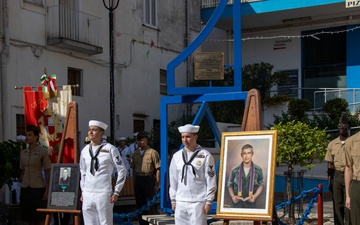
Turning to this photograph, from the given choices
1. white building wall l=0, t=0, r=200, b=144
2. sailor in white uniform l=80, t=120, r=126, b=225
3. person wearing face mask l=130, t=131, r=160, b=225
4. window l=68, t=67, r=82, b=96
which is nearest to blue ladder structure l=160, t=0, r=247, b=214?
person wearing face mask l=130, t=131, r=160, b=225

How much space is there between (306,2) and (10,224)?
16350mm

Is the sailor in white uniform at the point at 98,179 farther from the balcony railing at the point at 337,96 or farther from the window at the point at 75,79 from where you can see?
the balcony railing at the point at 337,96

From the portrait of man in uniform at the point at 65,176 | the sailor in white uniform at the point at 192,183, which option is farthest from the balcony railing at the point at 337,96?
the sailor in white uniform at the point at 192,183

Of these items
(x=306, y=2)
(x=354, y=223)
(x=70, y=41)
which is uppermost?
(x=306, y=2)

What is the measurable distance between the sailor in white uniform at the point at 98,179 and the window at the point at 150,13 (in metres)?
14.8

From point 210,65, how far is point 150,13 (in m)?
13.1

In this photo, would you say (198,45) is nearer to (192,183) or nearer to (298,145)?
(192,183)

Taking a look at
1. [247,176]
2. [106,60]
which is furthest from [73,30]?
[247,176]

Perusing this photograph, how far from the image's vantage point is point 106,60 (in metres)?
20.5

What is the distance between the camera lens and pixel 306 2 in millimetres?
23938

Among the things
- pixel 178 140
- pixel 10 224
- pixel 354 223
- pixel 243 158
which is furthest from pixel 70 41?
pixel 354 223

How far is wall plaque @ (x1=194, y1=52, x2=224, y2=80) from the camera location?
10266 mm

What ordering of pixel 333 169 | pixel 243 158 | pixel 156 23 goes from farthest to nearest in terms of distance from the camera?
pixel 156 23, pixel 333 169, pixel 243 158

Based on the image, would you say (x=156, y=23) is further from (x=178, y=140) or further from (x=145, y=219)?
(x=145, y=219)
